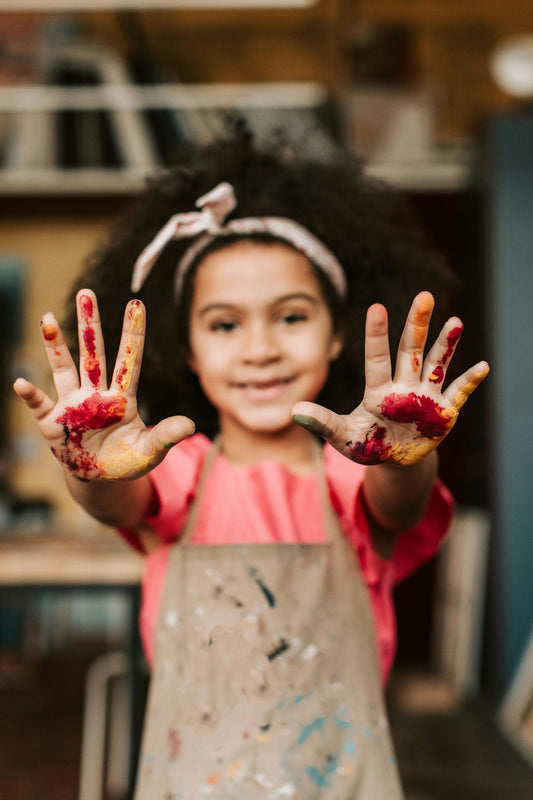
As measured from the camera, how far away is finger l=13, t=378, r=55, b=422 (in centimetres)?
62

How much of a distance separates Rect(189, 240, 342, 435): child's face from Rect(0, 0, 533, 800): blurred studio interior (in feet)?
3.56

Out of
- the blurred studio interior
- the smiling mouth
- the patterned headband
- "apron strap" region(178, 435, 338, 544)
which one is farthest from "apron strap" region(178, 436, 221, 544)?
the blurred studio interior

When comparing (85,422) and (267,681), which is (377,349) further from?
(267,681)

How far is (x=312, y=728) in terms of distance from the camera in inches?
30.5

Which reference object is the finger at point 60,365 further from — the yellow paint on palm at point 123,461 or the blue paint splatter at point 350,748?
the blue paint splatter at point 350,748

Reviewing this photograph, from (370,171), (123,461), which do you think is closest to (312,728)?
(123,461)

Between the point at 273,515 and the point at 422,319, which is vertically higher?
the point at 422,319

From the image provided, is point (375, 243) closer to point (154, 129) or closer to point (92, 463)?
point (92, 463)

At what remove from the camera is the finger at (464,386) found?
0.64m

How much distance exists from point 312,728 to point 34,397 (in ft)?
1.37

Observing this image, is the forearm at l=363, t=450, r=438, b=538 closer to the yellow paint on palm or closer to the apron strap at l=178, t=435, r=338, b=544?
the apron strap at l=178, t=435, r=338, b=544

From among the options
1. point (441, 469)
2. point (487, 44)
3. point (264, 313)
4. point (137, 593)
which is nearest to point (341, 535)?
point (264, 313)

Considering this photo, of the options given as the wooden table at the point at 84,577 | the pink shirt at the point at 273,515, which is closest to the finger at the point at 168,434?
the pink shirt at the point at 273,515

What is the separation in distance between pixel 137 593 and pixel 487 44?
2853 mm
